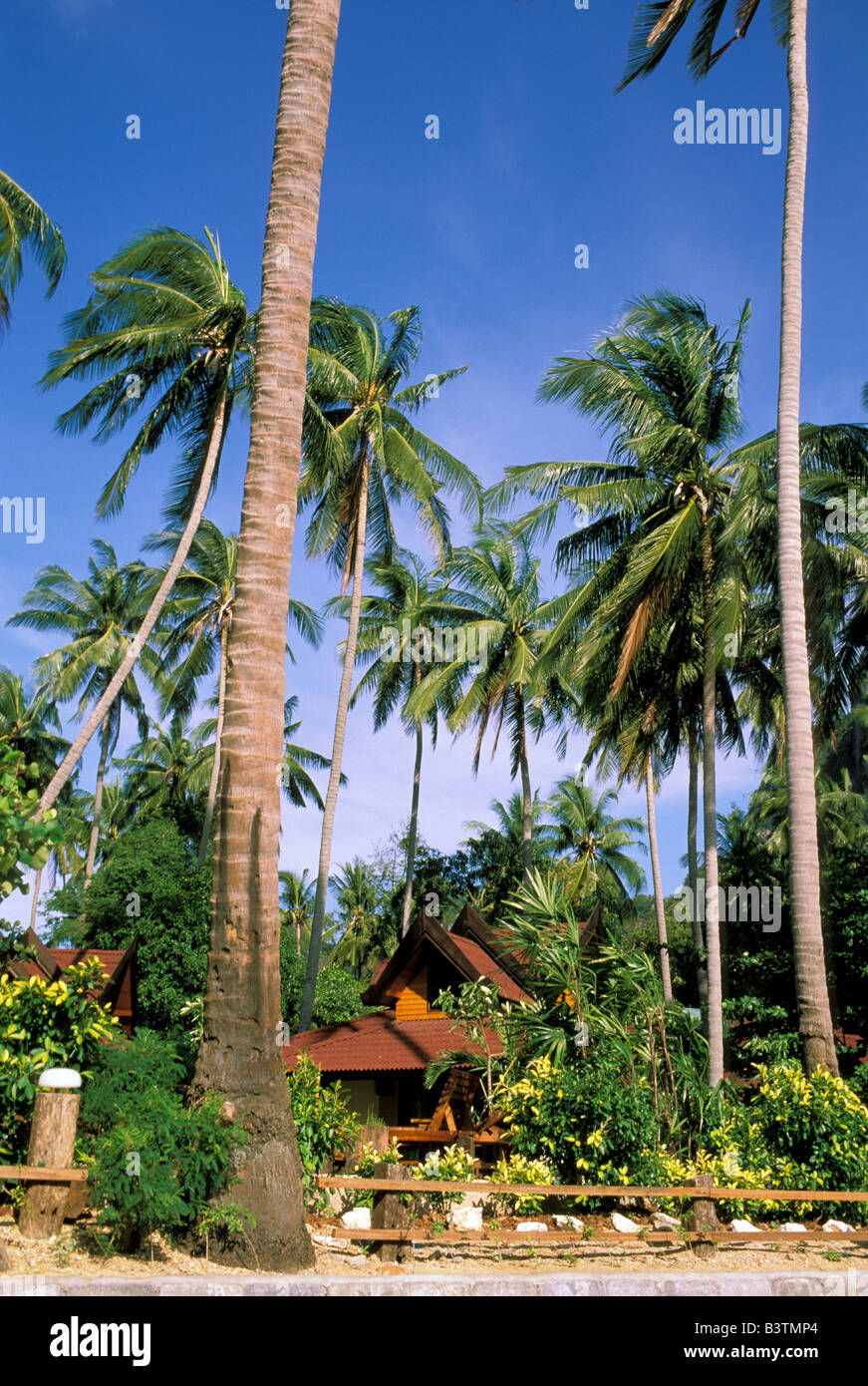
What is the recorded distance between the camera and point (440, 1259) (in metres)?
7.89

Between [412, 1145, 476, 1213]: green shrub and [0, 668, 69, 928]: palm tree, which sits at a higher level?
[0, 668, 69, 928]: palm tree

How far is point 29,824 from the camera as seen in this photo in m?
6.98

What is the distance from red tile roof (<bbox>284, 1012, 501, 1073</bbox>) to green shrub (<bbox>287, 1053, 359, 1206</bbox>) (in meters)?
8.04

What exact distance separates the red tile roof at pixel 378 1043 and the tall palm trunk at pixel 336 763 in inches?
44.2

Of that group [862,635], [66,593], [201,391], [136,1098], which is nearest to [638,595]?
[862,635]

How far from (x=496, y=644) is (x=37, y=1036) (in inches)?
984

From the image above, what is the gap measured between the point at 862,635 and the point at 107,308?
58.4ft

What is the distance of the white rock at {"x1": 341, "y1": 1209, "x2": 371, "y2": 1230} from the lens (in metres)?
9.09

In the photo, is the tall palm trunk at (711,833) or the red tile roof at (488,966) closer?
the tall palm trunk at (711,833)

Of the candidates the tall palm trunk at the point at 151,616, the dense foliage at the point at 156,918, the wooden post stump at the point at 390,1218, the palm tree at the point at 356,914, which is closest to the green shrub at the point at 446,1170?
the wooden post stump at the point at 390,1218

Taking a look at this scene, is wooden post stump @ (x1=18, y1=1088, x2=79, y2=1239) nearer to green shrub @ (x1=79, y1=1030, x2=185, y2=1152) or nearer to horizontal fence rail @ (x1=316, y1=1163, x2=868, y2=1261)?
green shrub @ (x1=79, y1=1030, x2=185, y2=1152)

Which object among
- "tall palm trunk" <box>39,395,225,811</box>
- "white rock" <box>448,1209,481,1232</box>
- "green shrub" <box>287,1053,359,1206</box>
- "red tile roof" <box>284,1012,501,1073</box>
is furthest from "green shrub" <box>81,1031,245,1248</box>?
"tall palm trunk" <box>39,395,225,811</box>

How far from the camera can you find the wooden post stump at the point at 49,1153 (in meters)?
6.40

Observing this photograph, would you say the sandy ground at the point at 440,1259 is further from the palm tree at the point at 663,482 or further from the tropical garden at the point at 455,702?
the palm tree at the point at 663,482
